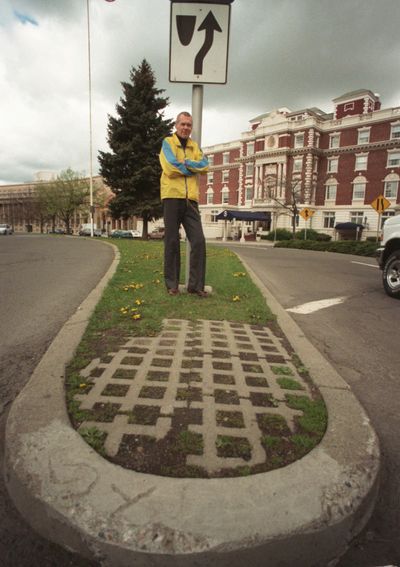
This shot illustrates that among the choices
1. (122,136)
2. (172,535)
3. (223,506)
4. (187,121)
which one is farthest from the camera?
(122,136)

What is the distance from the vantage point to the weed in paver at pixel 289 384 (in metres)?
2.13

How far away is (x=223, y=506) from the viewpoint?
46.8 inches

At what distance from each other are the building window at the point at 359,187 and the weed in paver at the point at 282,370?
4672cm

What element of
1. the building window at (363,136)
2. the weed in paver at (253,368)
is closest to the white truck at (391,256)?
the weed in paver at (253,368)

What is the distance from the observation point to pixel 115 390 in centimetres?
201

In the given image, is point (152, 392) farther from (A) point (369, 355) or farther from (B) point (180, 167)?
(B) point (180, 167)

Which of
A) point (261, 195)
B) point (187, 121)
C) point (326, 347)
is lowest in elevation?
point (326, 347)

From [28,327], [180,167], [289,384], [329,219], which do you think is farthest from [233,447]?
[329,219]

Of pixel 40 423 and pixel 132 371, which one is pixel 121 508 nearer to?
pixel 40 423

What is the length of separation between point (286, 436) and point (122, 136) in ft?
88.6

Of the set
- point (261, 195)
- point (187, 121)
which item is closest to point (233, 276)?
point (187, 121)

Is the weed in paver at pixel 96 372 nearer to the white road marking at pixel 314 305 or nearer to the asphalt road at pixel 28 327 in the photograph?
the asphalt road at pixel 28 327

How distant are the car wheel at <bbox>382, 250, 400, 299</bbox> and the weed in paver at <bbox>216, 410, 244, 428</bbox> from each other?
5.11m

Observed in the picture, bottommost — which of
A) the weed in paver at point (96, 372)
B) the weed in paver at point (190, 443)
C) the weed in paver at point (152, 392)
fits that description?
the weed in paver at point (190, 443)
